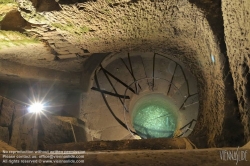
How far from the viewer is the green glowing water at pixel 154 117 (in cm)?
625

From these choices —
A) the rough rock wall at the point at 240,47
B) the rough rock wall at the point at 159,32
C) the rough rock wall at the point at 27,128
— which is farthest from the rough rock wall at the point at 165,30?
the rough rock wall at the point at 27,128

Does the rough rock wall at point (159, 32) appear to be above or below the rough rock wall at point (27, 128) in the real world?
above

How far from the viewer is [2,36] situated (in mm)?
3109

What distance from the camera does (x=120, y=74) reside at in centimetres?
575

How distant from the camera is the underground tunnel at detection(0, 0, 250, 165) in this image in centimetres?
211

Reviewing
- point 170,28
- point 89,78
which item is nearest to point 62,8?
point 170,28

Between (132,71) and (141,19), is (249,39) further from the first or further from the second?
(132,71)

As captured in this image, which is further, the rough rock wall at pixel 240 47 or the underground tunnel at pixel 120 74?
the underground tunnel at pixel 120 74

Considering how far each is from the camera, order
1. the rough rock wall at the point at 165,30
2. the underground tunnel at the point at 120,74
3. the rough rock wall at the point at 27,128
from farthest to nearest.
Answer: the rough rock wall at the point at 27,128 → the rough rock wall at the point at 165,30 → the underground tunnel at the point at 120,74

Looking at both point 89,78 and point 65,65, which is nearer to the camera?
point 65,65

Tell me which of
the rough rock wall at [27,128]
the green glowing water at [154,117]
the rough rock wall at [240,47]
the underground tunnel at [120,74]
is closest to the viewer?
the rough rock wall at [240,47]

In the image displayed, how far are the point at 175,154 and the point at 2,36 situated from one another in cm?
288

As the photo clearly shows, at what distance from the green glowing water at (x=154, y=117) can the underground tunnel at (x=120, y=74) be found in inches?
15.5

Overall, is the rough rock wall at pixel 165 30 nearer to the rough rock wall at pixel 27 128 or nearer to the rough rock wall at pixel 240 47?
the rough rock wall at pixel 240 47
